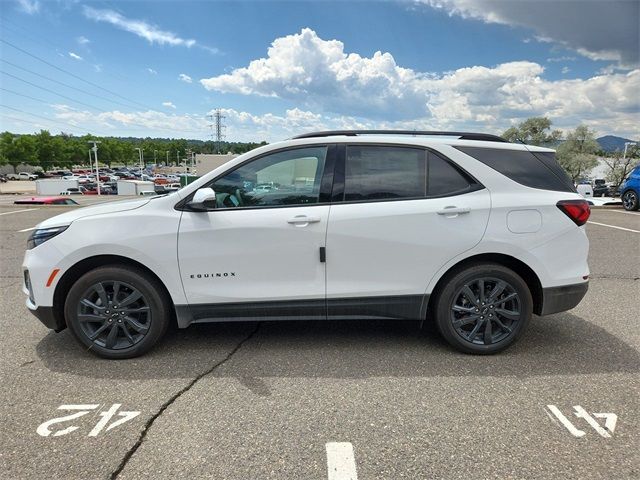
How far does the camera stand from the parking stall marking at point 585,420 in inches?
98.7

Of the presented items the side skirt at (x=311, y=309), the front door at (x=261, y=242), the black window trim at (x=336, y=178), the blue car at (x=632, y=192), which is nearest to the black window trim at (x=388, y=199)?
the black window trim at (x=336, y=178)

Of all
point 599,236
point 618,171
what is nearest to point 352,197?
point 599,236

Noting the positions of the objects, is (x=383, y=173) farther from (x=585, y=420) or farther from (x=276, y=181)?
(x=585, y=420)

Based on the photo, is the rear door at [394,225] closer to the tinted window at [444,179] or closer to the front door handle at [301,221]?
the tinted window at [444,179]

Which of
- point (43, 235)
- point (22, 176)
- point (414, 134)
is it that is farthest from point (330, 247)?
point (22, 176)

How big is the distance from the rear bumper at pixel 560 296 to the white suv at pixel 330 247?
11mm

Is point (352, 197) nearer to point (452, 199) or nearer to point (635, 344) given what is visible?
point (452, 199)

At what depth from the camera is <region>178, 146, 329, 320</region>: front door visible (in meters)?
3.27

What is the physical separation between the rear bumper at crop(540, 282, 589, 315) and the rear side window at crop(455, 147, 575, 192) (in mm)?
811

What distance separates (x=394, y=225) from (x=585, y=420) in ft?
5.80

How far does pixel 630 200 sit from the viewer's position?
44.6 feet

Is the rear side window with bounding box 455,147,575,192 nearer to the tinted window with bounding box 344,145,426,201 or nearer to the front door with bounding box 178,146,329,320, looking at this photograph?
the tinted window with bounding box 344,145,426,201

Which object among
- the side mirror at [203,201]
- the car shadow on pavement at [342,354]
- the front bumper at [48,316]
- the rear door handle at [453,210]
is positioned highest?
the side mirror at [203,201]

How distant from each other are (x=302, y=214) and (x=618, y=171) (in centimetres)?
5697
